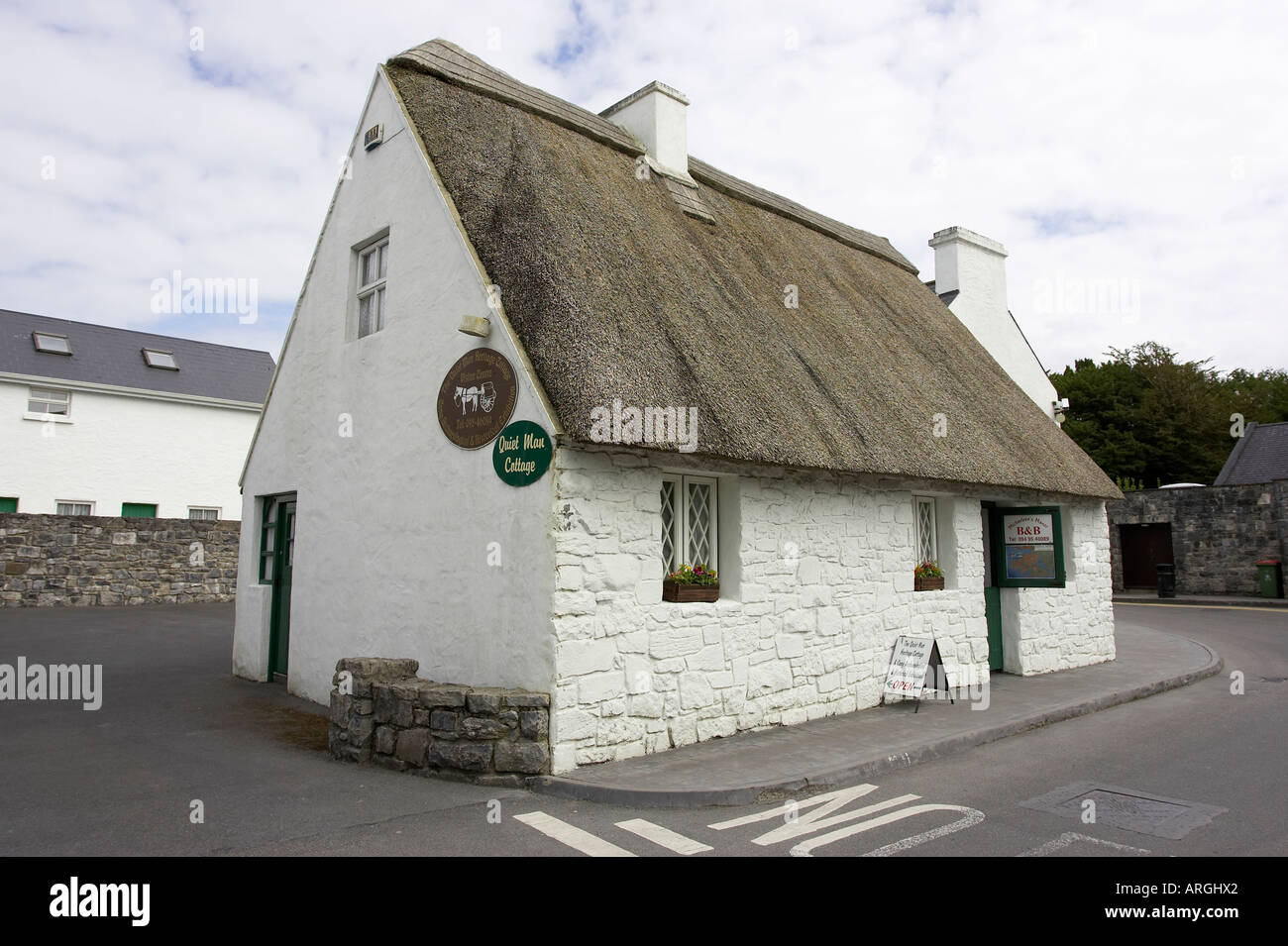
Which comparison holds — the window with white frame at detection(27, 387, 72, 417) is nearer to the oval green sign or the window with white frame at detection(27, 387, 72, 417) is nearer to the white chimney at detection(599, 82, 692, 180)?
the white chimney at detection(599, 82, 692, 180)

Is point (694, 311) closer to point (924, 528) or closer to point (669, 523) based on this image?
point (669, 523)

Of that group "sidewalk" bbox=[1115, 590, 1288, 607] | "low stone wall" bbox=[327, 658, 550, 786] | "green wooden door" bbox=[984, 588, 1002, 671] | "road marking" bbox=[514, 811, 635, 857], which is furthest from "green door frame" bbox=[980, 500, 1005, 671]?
"sidewalk" bbox=[1115, 590, 1288, 607]

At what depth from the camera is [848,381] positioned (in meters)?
9.11

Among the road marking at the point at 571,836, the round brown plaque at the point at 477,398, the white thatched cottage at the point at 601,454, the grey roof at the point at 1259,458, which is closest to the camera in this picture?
the road marking at the point at 571,836

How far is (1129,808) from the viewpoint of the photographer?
5.42m

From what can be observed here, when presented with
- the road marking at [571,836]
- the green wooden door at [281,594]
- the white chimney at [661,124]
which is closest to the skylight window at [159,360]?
the green wooden door at [281,594]

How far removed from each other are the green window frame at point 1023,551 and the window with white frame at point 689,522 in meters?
5.61

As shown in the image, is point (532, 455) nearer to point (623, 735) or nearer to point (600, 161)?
point (623, 735)

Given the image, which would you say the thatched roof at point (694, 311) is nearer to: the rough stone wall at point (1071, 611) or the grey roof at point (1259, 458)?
the rough stone wall at point (1071, 611)

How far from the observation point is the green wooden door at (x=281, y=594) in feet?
32.8

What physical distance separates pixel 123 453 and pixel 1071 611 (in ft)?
84.5

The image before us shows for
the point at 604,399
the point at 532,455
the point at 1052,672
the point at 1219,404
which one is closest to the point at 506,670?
the point at 532,455

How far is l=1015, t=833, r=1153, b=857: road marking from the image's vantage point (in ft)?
15.1

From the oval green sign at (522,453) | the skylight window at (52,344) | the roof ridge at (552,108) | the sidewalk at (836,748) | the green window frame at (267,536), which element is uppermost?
the skylight window at (52,344)
